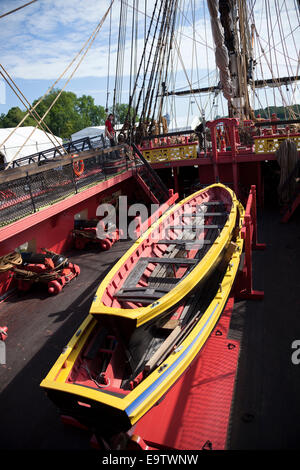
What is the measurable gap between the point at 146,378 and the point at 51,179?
7309 millimetres

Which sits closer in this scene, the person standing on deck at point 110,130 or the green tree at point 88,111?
the person standing on deck at point 110,130

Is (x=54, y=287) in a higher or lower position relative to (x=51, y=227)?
lower

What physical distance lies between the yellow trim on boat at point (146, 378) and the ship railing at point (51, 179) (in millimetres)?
4297

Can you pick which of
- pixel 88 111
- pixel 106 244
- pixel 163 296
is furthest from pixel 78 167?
pixel 88 111

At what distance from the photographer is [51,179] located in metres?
10.0

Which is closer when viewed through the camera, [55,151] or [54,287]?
[54,287]

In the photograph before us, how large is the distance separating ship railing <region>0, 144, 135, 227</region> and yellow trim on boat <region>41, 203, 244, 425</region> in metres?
4.30

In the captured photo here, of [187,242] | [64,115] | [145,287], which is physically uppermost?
[64,115]

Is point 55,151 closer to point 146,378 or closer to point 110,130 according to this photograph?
point 110,130

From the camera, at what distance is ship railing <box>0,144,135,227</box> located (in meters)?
8.45

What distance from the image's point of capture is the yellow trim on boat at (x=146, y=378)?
3.91 m


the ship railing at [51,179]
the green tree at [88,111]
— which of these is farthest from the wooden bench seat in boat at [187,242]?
the green tree at [88,111]

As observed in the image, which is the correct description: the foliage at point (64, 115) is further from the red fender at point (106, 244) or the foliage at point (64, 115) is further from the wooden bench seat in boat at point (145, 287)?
the wooden bench seat in boat at point (145, 287)
